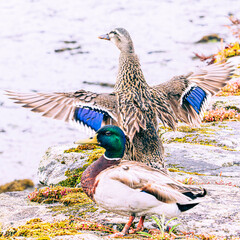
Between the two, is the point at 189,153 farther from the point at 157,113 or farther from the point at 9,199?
the point at 9,199

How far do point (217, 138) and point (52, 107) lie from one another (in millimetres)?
3956

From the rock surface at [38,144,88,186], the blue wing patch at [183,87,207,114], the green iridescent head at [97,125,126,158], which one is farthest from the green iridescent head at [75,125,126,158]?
the rock surface at [38,144,88,186]

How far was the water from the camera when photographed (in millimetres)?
12586

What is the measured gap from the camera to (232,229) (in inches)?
134

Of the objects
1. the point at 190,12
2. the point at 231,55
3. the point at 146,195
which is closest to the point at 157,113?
the point at 146,195

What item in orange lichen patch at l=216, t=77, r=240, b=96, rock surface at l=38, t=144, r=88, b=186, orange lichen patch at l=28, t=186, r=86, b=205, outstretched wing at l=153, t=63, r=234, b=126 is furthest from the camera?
orange lichen patch at l=216, t=77, r=240, b=96

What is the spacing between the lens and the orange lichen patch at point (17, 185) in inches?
411

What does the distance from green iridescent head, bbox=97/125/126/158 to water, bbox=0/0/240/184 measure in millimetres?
7596

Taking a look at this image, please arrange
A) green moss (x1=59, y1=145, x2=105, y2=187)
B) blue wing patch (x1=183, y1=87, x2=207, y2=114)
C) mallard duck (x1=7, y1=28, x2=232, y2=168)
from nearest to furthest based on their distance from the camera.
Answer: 1. mallard duck (x1=7, y1=28, x2=232, y2=168)
2. blue wing patch (x1=183, y1=87, x2=207, y2=114)
3. green moss (x1=59, y1=145, x2=105, y2=187)

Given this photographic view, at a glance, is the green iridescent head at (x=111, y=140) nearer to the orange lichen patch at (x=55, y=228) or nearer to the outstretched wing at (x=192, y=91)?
the orange lichen patch at (x=55, y=228)

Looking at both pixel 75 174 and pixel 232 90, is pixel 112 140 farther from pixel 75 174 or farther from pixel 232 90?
pixel 232 90

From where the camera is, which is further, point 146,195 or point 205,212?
point 205,212

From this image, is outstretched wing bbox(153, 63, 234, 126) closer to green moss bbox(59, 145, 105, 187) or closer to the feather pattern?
green moss bbox(59, 145, 105, 187)

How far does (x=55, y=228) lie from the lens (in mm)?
3510
